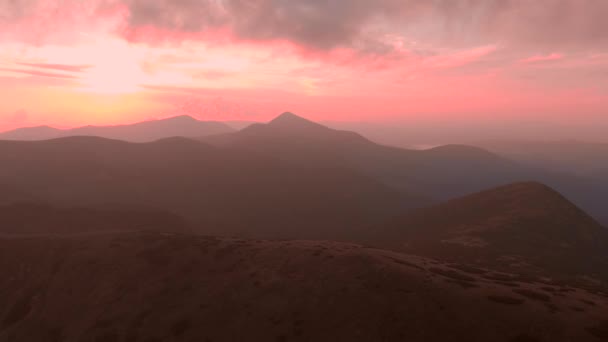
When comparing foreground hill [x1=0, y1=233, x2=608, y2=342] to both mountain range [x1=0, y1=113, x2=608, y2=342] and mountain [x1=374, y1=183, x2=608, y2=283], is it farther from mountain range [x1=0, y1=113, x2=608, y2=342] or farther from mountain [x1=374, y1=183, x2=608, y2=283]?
mountain [x1=374, y1=183, x2=608, y2=283]

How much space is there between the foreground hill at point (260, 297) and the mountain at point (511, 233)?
61.2 metres

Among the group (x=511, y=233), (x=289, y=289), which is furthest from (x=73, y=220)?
(x=511, y=233)

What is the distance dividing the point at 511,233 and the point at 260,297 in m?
113

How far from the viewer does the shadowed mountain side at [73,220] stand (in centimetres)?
11238

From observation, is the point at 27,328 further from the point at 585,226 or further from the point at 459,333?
the point at 585,226

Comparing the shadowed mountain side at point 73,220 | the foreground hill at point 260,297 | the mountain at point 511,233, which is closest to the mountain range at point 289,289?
the foreground hill at point 260,297

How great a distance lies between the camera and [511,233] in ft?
383

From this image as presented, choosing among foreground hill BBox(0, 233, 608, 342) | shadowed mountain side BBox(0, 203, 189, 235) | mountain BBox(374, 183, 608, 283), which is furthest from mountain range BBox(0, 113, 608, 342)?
shadowed mountain side BBox(0, 203, 189, 235)

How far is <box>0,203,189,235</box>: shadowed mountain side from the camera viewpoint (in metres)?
112

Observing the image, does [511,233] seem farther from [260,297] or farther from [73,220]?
[73,220]

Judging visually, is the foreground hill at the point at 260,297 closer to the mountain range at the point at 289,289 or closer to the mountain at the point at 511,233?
the mountain range at the point at 289,289

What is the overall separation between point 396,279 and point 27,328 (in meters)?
57.2

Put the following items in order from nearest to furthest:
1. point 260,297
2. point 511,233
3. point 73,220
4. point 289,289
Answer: point 260,297 → point 289,289 → point 511,233 → point 73,220

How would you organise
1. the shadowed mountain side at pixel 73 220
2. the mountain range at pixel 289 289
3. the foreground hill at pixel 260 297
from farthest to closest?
the shadowed mountain side at pixel 73 220 → the mountain range at pixel 289 289 → the foreground hill at pixel 260 297
